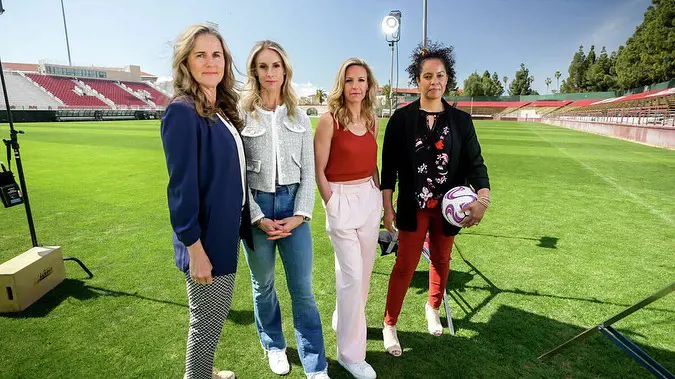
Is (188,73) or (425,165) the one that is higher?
(188,73)

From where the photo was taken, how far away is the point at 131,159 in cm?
1283

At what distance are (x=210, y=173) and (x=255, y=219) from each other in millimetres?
548

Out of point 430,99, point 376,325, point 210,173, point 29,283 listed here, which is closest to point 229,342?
point 376,325

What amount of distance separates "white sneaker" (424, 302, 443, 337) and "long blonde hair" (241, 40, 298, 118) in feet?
6.56

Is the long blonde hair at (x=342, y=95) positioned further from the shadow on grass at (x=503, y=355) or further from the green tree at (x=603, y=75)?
the green tree at (x=603, y=75)

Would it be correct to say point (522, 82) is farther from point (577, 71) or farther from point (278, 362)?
point (278, 362)

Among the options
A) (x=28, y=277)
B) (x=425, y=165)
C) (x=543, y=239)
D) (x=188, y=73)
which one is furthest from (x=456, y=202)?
(x=28, y=277)

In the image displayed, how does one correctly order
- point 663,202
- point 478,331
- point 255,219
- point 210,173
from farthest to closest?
point 663,202
point 478,331
point 255,219
point 210,173

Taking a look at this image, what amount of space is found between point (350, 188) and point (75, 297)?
9.65ft

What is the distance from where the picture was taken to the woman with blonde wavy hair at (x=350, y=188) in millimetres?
2436

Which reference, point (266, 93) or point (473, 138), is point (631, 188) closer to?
point (473, 138)

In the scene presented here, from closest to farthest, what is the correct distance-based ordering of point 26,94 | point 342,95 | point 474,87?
point 342,95
point 26,94
point 474,87

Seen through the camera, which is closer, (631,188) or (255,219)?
(255,219)

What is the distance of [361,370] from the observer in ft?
8.18
